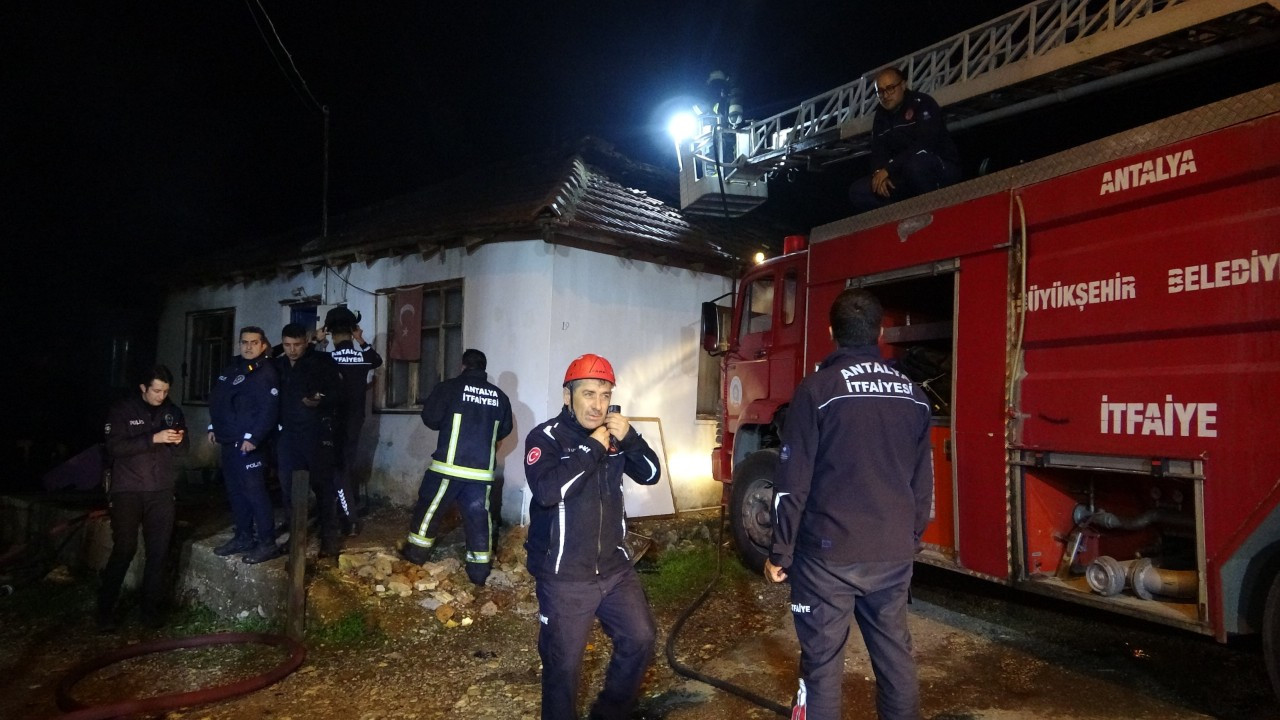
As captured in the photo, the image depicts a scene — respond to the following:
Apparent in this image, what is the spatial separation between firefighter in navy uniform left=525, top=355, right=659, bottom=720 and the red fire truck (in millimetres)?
2443

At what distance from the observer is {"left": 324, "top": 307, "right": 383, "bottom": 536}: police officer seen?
683 centimetres

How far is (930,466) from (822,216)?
11.8 metres

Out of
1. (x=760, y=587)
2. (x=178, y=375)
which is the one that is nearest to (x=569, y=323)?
(x=760, y=587)

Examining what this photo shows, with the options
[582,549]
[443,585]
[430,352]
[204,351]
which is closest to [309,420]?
[443,585]

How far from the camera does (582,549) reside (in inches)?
118

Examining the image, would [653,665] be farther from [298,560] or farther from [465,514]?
[298,560]

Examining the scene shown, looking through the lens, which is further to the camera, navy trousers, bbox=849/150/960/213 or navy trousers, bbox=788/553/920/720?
navy trousers, bbox=849/150/960/213

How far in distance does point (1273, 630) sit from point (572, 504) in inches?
117

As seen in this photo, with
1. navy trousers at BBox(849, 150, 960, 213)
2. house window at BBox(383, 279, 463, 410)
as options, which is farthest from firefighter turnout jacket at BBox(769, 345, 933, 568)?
house window at BBox(383, 279, 463, 410)

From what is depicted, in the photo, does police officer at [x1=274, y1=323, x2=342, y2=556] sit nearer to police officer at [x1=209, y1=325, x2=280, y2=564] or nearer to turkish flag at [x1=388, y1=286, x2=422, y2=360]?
police officer at [x1=209, y1=325, x2=280, y2=564]

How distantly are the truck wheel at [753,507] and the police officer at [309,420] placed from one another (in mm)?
3379

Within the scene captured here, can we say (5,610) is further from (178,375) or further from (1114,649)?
(1114,649)

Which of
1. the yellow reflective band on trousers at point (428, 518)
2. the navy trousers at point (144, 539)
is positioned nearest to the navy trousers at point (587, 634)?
the yellow reflective band on trousers at point (428, 518)

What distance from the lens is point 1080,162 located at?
4062 mm
